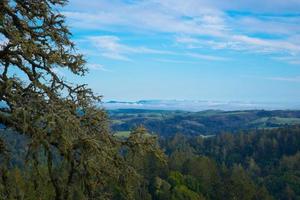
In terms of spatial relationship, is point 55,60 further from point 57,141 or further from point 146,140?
point 146,140

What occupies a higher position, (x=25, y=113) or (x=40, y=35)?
(x=40, y=35)

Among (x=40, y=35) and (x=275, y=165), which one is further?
(x=275, y=165)

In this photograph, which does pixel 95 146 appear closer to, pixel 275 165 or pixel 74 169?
pixel 74 169

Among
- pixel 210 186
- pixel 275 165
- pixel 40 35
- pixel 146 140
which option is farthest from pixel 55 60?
pixel 275 165

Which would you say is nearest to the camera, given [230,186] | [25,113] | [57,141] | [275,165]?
[25,113]

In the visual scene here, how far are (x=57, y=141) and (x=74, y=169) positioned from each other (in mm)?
1151

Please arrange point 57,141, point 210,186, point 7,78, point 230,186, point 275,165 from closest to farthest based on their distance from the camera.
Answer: point 57,141 → point 7,78 → point 230,186 → point 210,186 → point 275,165

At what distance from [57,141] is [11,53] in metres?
2.47

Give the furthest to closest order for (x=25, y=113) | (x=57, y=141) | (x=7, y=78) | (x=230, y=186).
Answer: (x=230, y=186)
(x=7, y=78)
(x=57, y=141)
(x=25, y=113)

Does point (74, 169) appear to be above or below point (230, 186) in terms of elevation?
above

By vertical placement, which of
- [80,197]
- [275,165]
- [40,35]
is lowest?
[275,165]

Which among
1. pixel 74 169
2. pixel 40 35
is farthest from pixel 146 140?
pixel 40 35

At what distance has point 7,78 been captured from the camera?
10641 mm

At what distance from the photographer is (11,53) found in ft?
35.3
